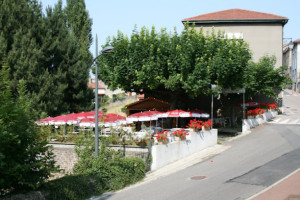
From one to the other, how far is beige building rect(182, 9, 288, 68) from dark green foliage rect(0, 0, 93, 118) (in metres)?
13.0

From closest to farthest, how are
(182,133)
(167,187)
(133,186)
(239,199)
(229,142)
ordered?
(239,199) < (167,187) < (133,186) < (182,133) < (229,142)

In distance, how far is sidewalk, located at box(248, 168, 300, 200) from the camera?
10375 millimetres

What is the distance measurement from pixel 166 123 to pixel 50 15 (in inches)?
626

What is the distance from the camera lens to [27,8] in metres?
29.1

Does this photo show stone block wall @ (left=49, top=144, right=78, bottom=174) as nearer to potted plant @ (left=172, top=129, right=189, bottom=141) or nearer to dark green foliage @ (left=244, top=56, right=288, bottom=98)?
potted plant @ (left=172, top=129, right=189, bottom=141)

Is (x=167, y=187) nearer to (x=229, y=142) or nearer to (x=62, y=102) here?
(x=229, y=142)

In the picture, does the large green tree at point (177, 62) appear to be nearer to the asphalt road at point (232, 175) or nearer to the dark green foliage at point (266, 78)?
the dark green foliage at point (266, 78)

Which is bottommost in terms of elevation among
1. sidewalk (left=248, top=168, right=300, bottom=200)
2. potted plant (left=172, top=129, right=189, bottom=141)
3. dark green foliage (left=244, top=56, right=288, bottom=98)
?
sidewalk (left=248, top=168, right=300, bottom=200)

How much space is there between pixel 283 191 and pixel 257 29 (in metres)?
24.6

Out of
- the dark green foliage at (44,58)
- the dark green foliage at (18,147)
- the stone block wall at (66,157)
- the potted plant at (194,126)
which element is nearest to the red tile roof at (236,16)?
the dark green foliage at (44,58)

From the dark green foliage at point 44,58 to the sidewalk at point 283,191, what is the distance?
21.1 metres

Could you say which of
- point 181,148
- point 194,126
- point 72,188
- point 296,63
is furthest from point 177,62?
point 296,63

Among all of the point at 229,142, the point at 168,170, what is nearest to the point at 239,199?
the point at 168,170

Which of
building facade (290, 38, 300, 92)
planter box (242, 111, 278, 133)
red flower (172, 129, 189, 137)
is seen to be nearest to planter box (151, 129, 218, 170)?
red flower (172, 129, 189, 137)
